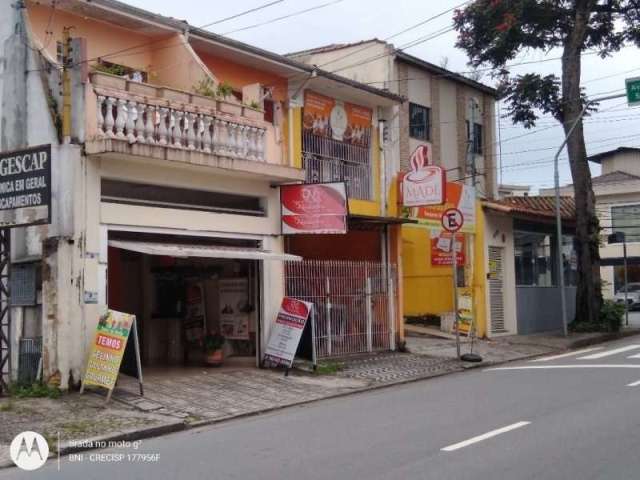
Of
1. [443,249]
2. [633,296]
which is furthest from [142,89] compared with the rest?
[633,296]

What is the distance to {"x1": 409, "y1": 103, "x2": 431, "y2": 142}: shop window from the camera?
2647 cm

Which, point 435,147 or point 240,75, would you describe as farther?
point 435,147

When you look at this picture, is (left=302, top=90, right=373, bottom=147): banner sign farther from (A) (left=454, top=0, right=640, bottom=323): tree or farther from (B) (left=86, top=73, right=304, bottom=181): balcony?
(A) (left=454, top=0, right=640, bottom=323): tree

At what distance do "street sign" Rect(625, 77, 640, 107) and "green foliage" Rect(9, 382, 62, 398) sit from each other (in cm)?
1399

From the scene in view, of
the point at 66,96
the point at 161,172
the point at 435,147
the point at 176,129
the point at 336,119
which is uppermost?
the point at 435,147

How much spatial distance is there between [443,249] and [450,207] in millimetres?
2945

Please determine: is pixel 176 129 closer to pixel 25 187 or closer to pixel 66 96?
pixel 66 96

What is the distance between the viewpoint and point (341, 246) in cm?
1894

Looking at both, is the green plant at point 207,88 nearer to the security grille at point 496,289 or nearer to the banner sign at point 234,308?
the banner sign at point 234,308

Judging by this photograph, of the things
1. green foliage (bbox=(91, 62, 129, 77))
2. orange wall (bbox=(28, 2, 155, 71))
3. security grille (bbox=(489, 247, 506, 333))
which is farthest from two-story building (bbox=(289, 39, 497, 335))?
green foliage (bbox=(91, 62, 129, 77))

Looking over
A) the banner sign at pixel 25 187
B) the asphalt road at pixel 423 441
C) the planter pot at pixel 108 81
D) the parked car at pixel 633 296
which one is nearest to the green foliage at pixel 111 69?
the planter pot at pixel 108 81

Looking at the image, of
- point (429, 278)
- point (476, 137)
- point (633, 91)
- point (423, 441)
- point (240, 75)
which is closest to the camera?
point (423, 441)

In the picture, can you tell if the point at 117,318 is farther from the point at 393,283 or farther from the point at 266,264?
the point at 393,283

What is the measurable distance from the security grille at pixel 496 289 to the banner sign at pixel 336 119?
21.0 feet
